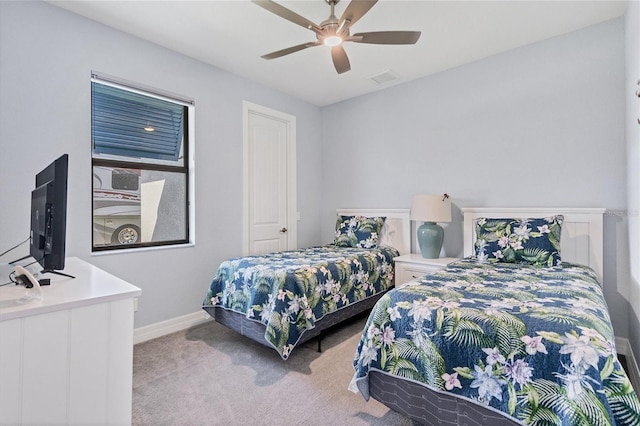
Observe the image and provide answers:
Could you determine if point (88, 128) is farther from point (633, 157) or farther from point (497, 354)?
point (633, 157)

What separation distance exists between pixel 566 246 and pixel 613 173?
70 cm

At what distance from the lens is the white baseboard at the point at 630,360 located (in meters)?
2.04

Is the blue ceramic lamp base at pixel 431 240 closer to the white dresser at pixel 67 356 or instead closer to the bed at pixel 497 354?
the bed at pixel 497 354

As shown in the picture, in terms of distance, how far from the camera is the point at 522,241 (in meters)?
2.47

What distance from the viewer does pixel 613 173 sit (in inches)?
100

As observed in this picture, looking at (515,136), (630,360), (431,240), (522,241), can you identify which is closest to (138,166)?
(431,240)

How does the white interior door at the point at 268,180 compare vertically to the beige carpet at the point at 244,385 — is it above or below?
above

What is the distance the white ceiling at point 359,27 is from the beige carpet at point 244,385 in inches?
107

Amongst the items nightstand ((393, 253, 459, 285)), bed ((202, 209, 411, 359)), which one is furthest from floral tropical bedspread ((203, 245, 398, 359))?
nightstand ((393, 253, 459, 285))

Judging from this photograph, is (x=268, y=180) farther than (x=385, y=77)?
Yes

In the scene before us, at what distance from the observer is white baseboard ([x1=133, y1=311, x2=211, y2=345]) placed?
2691mm

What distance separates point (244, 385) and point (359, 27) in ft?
9.63

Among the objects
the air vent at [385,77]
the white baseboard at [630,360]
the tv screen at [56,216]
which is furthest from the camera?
the air vent at [385,77]

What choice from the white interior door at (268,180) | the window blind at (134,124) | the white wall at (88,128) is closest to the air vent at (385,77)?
the white interior door at (268,180)
